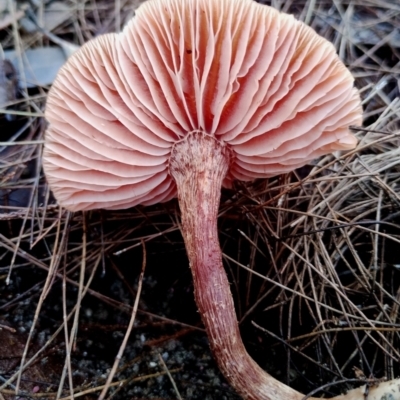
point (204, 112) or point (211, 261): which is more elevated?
point (204, 112)

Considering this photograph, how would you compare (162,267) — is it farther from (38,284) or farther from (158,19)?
(158,19)

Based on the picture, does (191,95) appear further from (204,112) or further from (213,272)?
(213,272)

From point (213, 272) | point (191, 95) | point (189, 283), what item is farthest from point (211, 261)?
point (191, 95)

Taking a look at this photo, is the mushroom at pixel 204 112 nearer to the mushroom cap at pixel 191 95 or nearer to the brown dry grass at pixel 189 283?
the mushroom cap at pixel 191 95

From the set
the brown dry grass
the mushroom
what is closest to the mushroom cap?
the mushroom

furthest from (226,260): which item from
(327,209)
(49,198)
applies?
(49,198)

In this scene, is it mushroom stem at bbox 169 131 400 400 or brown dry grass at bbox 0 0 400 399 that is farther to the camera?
brown dry grass at bbox 0 0 400 399

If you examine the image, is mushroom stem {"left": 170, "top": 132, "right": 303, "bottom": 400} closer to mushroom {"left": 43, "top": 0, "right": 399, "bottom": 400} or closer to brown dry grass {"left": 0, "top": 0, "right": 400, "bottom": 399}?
mushroom {"left": 43, "top": 0, "right": 399, "bottom": 400}
